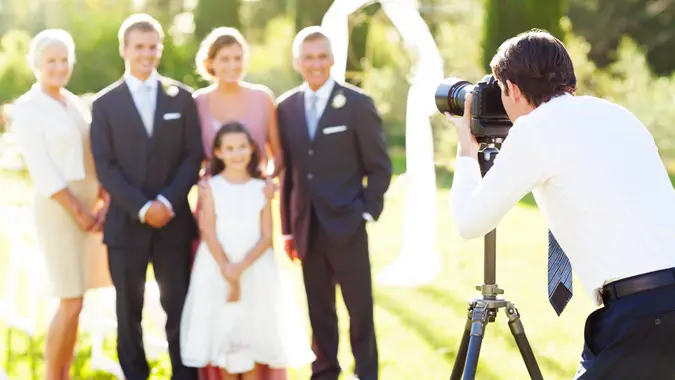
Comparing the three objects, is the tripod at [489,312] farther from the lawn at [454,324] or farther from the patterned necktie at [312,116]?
the lawn at [454,324]

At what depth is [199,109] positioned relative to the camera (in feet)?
15.8

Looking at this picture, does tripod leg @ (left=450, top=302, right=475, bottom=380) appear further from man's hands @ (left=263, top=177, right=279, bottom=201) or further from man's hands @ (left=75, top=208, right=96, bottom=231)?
man's hands @ (left=75, top=208, right=96, bottom=231)

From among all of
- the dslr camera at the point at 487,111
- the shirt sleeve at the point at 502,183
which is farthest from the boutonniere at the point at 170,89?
the shirt sleeve at the point at 502,183

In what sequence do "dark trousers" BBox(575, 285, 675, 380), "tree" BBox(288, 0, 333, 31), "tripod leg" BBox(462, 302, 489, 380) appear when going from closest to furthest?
"dark trousers" BBox(575, 285, 675, 380) < "tripod leg" BBox(462, 302, 489, 380) < "tree" BBox(288, 0, 333, 31)

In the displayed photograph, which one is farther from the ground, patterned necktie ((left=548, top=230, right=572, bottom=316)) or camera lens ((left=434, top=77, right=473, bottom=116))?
camera lens ((left=434, top=77, right=473, bottom=116))

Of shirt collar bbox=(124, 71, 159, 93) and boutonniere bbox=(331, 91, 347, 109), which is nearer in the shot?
shirt collar bbox=(124, 71, 159, 93)

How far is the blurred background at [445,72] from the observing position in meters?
5.99

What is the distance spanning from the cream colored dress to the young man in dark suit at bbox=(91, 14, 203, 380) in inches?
6.9

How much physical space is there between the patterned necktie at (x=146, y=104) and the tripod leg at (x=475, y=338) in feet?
6.64

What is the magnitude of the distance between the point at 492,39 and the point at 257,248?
8.25 metres

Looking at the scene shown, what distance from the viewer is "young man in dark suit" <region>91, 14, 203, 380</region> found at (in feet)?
15.1

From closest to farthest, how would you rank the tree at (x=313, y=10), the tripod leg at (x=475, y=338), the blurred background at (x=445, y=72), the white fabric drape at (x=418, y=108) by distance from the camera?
the tripod leg at (x=475, y=338)
the blurred background at (x=445, y=72)
the white fabric drape at (x=418, y=108)
the tree at (x=313, y=10)

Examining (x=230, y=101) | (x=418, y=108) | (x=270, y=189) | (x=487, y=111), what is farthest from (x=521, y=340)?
(x=418, y=108)

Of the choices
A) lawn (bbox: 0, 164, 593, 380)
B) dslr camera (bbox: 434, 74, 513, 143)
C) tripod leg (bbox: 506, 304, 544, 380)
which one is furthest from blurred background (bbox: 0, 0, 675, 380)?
dslr camera (bbox: 434, 74, 513, 143)
